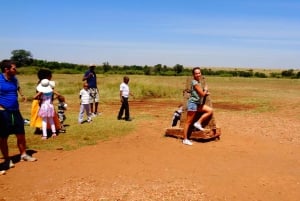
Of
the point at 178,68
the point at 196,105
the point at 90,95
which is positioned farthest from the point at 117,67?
the point at 196,105

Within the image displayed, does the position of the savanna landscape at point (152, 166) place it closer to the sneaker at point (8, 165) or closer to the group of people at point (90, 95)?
the sneaker at point (8, 165)

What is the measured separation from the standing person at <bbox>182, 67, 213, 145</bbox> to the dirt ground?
1.22ft

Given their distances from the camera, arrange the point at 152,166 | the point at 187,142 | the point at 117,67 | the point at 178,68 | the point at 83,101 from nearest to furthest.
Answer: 1. the point at 152,166
2. the point at 187,142
3. the point at 83,101
4. the point at 178,68
5. the point at 117,67

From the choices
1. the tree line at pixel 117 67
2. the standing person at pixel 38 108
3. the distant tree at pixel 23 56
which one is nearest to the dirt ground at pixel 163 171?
the standing person at pixel 38 108

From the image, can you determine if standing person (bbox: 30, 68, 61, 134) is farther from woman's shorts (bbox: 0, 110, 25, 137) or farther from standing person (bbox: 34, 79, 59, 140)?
woman's shorts (bbox: 0, 110, 25, 137)

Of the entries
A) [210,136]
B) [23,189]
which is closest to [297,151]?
[210,136]

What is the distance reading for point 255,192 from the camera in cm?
607

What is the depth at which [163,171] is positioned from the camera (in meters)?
6.93

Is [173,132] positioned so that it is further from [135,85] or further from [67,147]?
[135,85]

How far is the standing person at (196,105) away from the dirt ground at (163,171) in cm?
37

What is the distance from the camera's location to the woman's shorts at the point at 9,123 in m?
7.18

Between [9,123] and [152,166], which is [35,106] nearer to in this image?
[9,123]

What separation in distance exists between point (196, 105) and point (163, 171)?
2520mm

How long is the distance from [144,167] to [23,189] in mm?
2006
